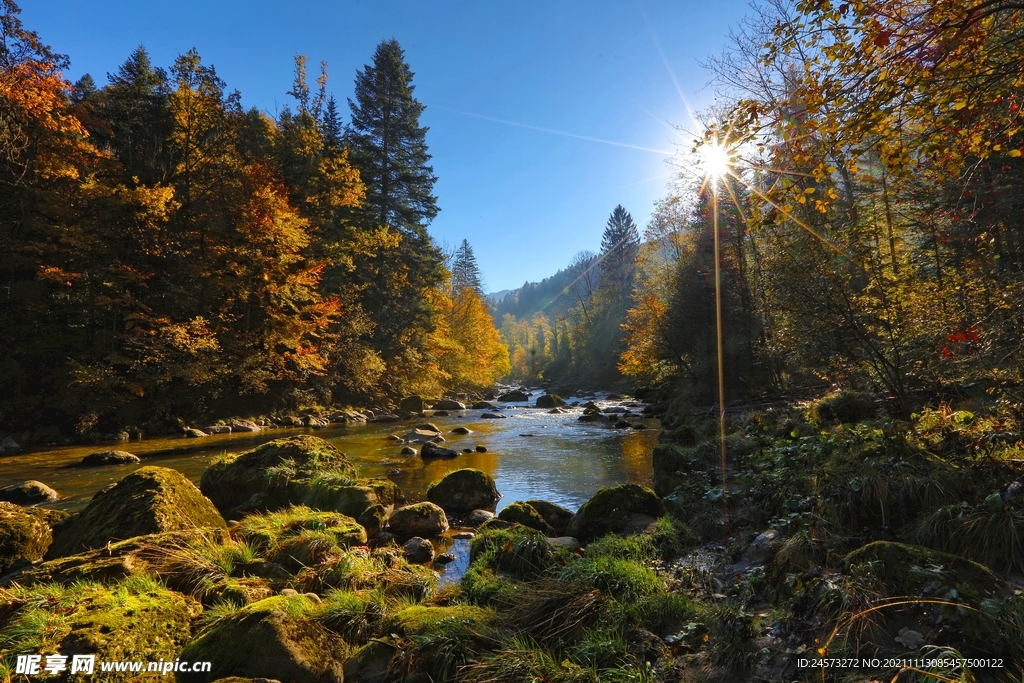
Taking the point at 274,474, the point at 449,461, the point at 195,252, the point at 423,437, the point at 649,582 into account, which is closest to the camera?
the point at 649,582

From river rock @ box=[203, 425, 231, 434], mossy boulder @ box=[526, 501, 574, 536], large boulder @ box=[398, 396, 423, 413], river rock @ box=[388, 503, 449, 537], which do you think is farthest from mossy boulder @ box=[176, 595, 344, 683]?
large boulder @ box=[398, 396, 423, 413]

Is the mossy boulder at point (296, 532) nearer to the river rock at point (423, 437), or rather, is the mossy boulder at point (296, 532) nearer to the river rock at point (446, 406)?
the river rock at point (423, 437)

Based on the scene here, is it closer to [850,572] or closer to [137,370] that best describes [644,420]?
[850,572]

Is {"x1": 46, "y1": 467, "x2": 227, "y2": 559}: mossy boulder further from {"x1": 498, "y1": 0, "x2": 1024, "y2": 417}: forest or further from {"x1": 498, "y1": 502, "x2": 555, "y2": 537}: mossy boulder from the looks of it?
{"x1": 498, "y1": 0, "x2": 1024, "y2": 417}: forest

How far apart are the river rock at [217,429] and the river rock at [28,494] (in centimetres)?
903

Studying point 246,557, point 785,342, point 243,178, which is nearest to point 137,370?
point 243,178

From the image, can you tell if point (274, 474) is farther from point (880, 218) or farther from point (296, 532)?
point (880, 218)

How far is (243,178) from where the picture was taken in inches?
853

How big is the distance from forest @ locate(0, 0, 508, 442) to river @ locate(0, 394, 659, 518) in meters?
3.31

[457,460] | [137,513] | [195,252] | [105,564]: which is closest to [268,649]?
[105,564]

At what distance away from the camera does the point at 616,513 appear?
7.46 metres

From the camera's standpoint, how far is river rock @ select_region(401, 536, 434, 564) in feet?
21.2

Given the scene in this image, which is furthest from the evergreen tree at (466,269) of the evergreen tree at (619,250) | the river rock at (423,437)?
the river rock at (423,437)

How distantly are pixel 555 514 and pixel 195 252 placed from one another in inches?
808
